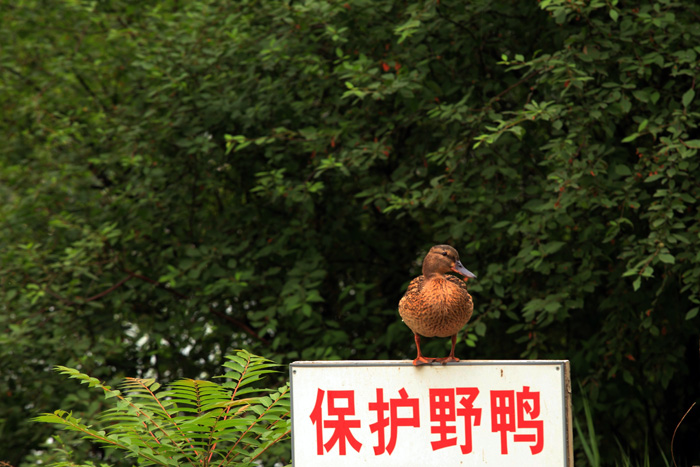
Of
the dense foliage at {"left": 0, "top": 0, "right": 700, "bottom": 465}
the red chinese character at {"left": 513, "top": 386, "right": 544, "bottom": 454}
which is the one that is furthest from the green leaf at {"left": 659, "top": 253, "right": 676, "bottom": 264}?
the red chinese character at {"left": 513, "top": 386, "right": 544, "bottom": 454}

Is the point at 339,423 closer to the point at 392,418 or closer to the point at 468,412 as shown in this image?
the point at 392,418

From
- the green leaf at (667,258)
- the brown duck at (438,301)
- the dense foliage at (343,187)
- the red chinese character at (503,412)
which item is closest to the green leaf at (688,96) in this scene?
the dense foliage at (343,187)

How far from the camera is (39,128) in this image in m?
6.40

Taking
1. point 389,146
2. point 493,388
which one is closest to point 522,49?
point 389,146

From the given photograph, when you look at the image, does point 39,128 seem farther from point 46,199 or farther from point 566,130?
point 566,130

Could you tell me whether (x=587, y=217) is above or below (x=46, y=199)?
below

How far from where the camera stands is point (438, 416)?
2.56 m

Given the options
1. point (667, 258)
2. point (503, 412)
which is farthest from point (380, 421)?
point (667, 258)

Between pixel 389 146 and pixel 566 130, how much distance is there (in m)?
1.13

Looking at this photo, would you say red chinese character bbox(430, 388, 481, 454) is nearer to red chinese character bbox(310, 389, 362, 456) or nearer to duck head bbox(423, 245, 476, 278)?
red chinese character bbox(310, 389, 362, 456)

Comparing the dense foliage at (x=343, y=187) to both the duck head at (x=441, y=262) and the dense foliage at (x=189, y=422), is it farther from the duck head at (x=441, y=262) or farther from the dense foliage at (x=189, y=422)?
the dense foliage at (x=189, y=422)

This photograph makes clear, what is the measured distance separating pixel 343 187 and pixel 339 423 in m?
3.41

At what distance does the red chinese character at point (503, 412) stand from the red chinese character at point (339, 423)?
0.45 meters

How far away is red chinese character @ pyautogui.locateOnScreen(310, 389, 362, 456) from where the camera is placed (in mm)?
2600
